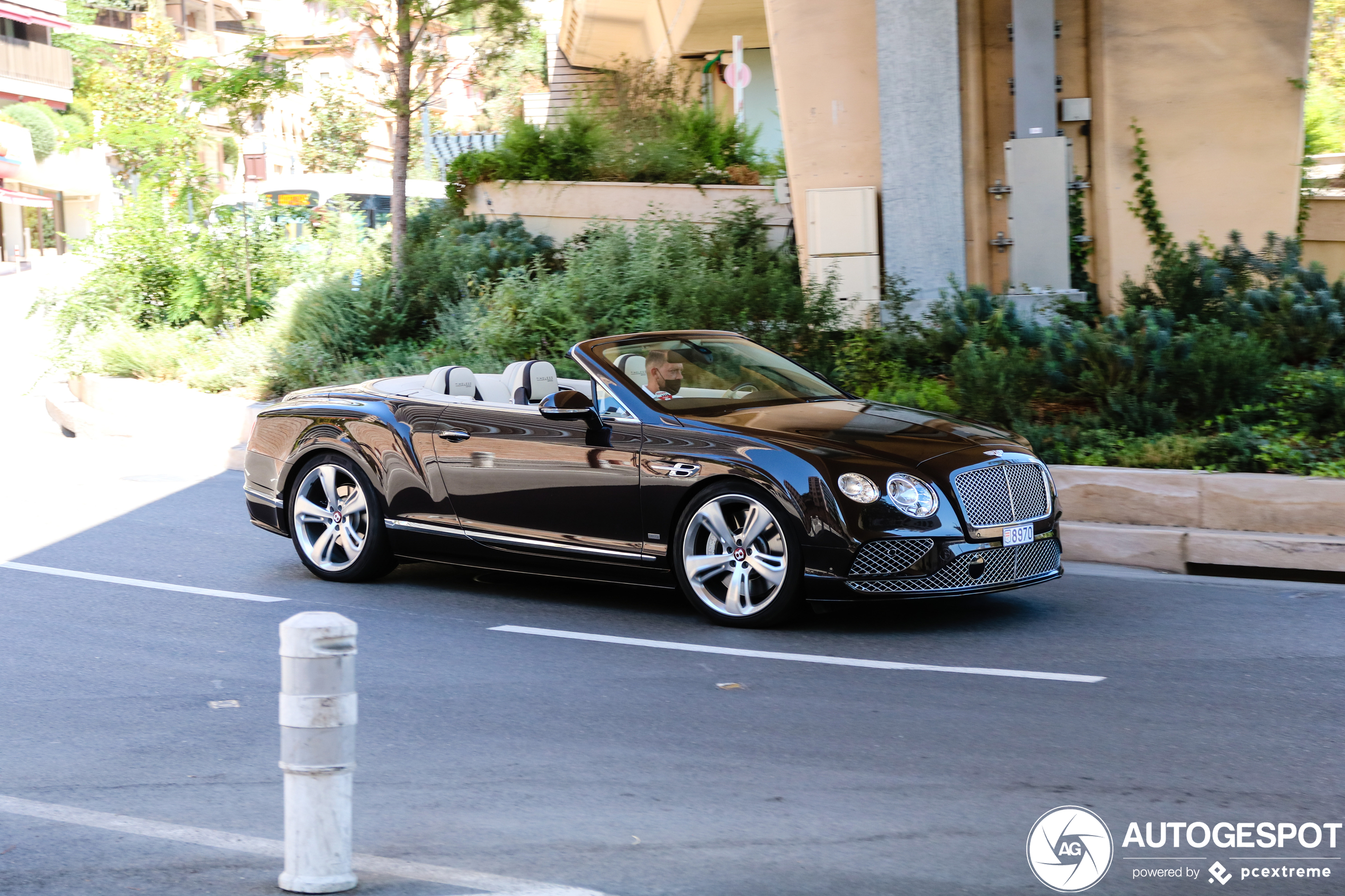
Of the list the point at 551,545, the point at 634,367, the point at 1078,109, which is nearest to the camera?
the point at 551,545

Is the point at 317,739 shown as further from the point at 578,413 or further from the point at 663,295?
the point at 663,295

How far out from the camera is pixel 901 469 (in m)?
6.66

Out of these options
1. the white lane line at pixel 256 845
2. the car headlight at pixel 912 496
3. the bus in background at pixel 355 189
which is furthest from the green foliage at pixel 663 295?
the bus in background at pixel 355 189

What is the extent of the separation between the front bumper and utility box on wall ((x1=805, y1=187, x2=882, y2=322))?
24.8 feet

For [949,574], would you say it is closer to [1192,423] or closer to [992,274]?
[1192,423]

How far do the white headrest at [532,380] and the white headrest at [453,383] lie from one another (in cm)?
20

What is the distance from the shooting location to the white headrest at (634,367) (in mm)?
7547

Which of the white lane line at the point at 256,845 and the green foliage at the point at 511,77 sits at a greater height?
the green foliage at the point at 511,77

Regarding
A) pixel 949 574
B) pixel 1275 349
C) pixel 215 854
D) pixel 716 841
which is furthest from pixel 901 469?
pixel 1275 349

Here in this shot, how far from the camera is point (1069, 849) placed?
13.4ft

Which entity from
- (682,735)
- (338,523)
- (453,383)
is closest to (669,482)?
(453,383)

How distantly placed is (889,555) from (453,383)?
282 centimetres

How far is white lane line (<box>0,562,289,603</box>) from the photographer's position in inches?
318

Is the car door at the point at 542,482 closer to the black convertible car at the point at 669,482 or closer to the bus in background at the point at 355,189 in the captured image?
the black convertible car at the point at 669,482
